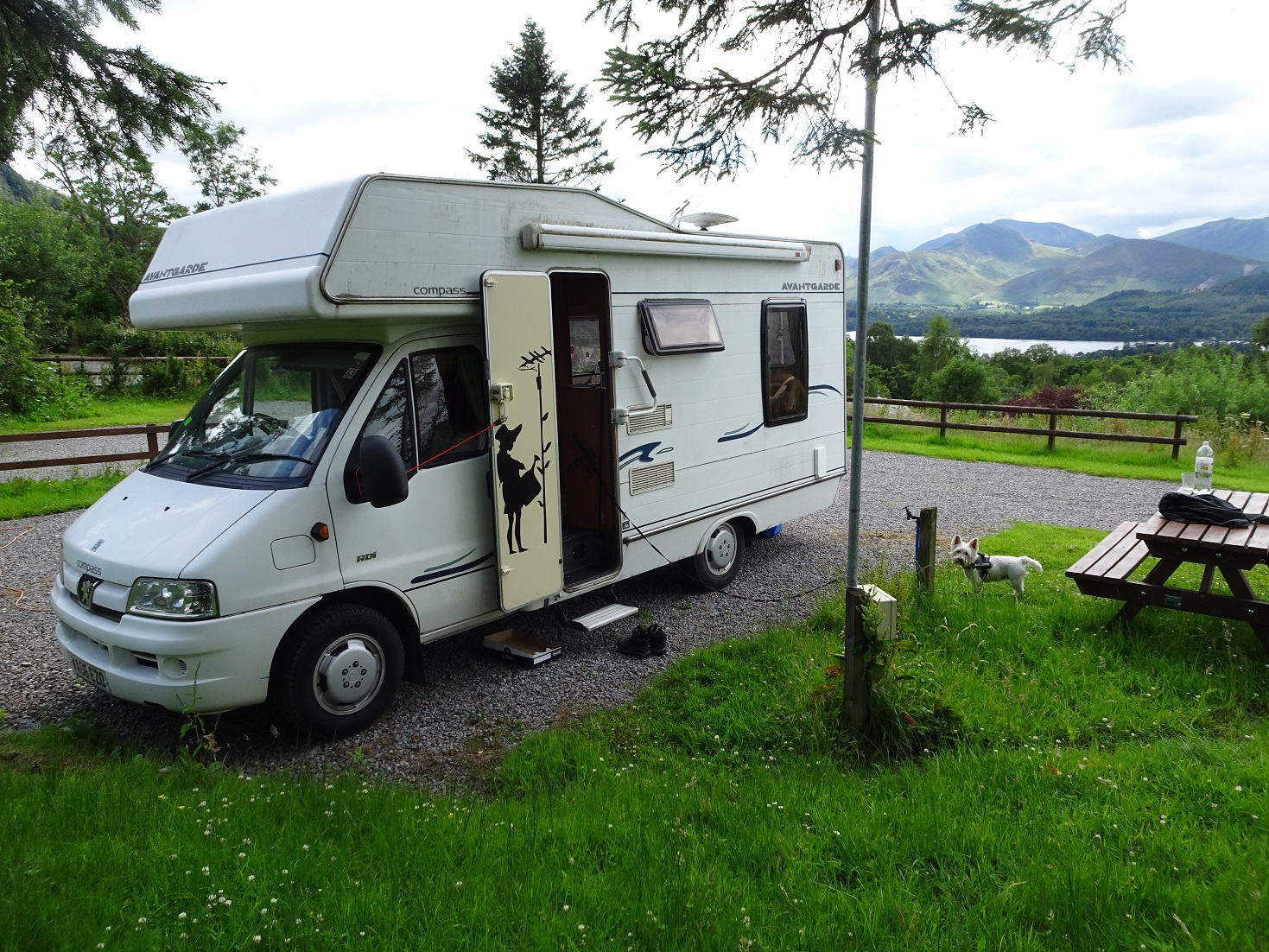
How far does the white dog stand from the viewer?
633 cm

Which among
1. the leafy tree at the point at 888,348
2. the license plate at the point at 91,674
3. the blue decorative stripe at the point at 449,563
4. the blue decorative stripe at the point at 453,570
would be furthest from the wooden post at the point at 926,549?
the leafy tree at the point at 888,348

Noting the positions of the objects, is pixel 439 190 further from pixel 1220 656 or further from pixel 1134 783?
pixel 1220 656

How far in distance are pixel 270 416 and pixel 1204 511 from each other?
6.17 meters

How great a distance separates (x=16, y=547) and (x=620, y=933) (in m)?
8.52

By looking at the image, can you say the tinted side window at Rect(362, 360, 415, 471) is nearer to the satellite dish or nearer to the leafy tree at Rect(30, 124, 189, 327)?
the satellite dish

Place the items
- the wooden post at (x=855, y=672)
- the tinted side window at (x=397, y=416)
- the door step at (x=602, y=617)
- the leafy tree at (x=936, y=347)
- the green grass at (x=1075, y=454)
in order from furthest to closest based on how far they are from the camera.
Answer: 1. the leafy tree at (x=936, y=347)
2. the green grass at (x=1075, y=454)
3. the door step at (x=602, y=617)
4. the tinted side window at (x=397, y=416)
5. the wooden post at (x=855, y=672)

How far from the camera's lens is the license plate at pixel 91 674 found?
4.27m

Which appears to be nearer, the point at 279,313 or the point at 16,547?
the point at 279,313

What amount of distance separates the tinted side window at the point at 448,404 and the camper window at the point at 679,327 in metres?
1.49

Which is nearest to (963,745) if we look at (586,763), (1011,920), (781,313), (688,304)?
(1011,920)

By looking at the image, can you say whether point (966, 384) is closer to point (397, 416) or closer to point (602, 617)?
point (602, 617)

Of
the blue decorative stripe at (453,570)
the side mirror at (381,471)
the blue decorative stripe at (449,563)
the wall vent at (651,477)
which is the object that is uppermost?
the side mirror at (381,471)

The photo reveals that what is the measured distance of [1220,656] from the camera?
519cm

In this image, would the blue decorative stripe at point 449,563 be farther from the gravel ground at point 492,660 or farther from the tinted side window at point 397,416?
the gravel ground at point 492,660
